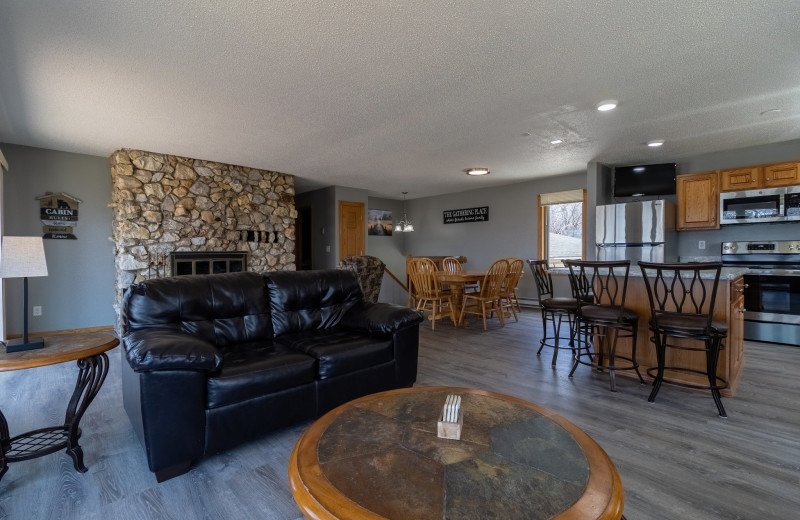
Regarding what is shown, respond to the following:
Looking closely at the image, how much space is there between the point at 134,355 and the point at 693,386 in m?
3.64

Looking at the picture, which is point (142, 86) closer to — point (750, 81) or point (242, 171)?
point (242, 171)

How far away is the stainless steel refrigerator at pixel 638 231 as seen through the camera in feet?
16.3

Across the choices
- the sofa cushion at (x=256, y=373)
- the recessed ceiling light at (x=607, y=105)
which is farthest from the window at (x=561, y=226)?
the sofa cushion at (x=256, y=373)

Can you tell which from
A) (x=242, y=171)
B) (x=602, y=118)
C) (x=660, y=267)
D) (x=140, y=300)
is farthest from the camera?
(x=242, y=171)

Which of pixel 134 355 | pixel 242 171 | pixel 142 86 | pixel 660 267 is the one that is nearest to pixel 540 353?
pixel 660 267

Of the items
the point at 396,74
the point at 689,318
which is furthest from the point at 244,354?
the point at 689,318

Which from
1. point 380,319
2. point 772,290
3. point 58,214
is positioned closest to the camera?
point 380,319

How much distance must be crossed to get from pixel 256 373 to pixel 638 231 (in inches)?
206

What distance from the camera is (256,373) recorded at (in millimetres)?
1990

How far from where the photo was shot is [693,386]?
2764 mm

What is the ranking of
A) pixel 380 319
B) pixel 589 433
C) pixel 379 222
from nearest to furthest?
1. pixel 589 433
2. pixel 380 319
3. pixel 379 222

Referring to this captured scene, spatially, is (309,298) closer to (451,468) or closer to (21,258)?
(21,258)

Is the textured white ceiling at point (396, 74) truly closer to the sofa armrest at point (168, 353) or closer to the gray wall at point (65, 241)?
the gray wall at point (65, 241)

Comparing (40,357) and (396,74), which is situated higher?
(396,74)
